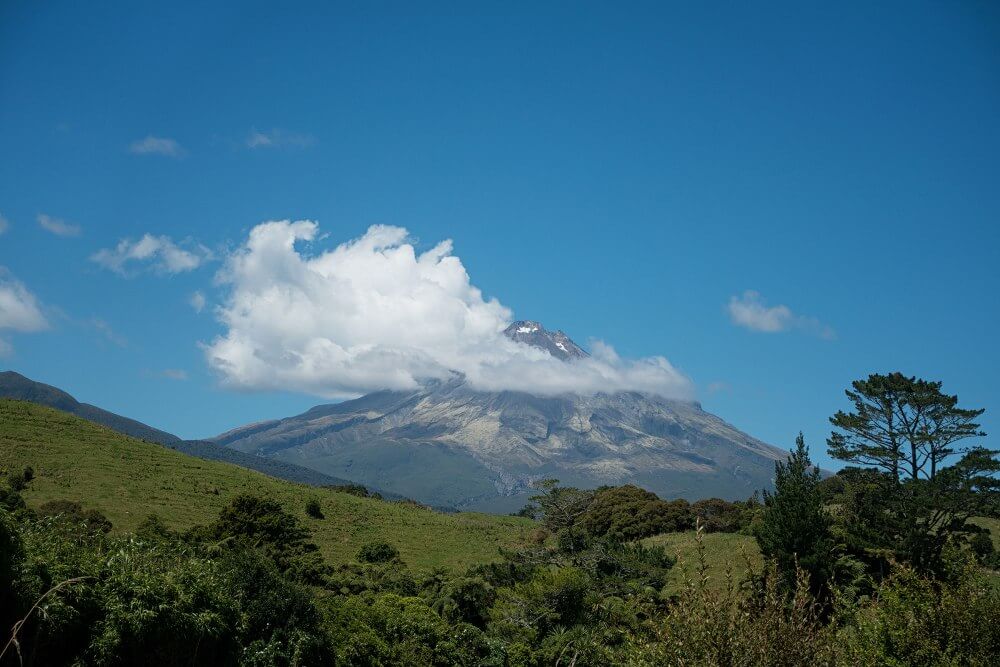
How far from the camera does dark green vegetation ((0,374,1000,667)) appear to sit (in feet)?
44.9

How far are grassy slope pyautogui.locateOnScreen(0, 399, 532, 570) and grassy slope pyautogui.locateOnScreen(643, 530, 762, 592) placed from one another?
1212 centimetres

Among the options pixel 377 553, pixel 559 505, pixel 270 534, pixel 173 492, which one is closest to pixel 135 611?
pixel 270 534

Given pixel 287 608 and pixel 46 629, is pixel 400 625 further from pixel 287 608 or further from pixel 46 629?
pixel 46 629

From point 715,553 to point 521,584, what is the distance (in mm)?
12220

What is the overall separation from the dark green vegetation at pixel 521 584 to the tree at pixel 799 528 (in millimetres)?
99

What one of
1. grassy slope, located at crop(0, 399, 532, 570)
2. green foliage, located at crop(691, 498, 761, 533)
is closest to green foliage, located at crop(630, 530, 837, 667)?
grassy slope, located at crop(0, 399, 532, 570)

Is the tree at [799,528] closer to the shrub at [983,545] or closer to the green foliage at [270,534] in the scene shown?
the shrub at [983,545]

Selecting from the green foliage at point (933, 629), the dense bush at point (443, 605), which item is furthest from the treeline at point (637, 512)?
the green foliage at point (933, 629)

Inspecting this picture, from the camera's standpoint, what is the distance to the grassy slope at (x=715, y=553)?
1364 inches

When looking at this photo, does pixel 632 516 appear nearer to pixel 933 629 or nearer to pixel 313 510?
pixel 313 510

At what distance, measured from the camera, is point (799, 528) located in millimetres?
30578

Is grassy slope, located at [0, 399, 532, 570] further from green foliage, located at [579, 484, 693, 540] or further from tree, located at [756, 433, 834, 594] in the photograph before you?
tree, located at [756, 433, 834, 594]

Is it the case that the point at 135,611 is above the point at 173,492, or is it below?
below

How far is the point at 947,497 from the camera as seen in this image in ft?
118
